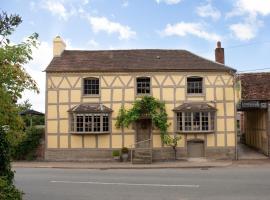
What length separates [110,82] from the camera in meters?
28.7

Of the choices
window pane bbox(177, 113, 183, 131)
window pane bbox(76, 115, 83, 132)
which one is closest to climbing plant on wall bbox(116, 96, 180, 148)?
window pane bbox(177, 113, 183, 131)

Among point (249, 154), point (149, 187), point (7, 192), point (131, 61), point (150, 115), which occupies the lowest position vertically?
point (149, 187)

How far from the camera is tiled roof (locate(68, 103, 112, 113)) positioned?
92.3 feet

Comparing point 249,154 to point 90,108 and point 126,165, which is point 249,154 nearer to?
point 126,165

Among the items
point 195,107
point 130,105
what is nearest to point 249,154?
point 195,107

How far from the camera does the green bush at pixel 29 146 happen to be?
29500 mm

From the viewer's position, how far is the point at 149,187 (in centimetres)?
1569

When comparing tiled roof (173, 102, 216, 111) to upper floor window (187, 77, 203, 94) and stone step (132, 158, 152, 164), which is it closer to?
upper floor window (187, 77, 203, 94)

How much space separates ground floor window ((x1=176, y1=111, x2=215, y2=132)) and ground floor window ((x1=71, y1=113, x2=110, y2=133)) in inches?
196

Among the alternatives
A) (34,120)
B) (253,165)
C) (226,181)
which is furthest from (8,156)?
(34,120)

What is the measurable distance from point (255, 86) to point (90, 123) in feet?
38.6

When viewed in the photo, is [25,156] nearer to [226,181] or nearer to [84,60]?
[84,60]

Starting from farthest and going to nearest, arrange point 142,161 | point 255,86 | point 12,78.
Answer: point 255,86 → point 142,161 → point 12,78

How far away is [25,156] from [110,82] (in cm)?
791
